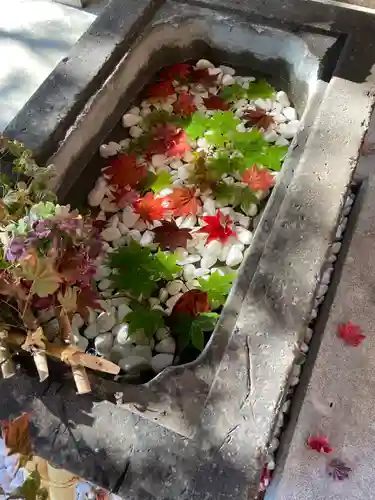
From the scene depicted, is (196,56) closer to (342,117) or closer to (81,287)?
(342,117)

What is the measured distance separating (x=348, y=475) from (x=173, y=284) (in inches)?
→ 25.7

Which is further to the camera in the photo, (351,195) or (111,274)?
(351,195)

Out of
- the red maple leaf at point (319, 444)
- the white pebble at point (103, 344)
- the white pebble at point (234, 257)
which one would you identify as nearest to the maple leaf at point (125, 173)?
the white pebble at point (234, 257)

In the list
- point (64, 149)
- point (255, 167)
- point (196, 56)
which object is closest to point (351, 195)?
point (255, 167)

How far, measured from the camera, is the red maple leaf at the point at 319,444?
1.60 m

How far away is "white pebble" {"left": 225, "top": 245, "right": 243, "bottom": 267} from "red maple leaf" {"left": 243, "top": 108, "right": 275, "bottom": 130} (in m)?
0.44

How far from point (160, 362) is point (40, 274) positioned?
1.50ft

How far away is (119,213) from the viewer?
169 cm

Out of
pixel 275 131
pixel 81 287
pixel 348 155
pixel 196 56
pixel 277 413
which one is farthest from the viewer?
pixel 196 56

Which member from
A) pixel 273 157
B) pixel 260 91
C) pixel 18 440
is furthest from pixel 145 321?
pixel 260 91

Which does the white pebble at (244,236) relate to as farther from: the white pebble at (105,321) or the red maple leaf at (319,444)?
the red maple leaf at (319,444)

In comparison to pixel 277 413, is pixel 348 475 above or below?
below

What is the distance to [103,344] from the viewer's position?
56.9 inches

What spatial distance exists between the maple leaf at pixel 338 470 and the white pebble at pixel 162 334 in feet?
1.80
